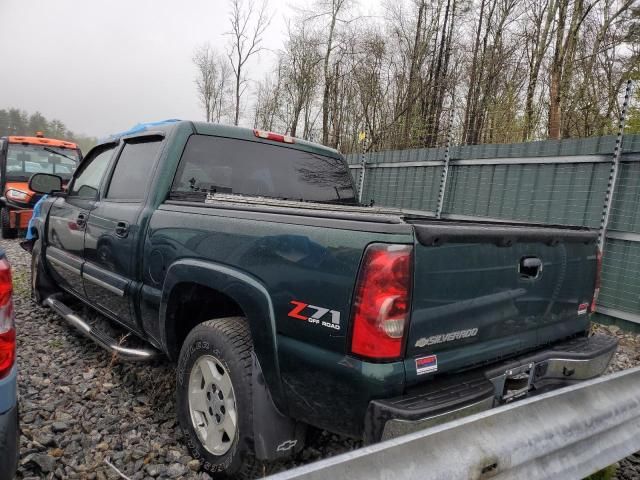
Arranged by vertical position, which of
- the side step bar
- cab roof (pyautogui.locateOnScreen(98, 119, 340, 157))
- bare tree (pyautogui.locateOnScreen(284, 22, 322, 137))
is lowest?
the side step bar

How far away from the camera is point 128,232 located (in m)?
2.76

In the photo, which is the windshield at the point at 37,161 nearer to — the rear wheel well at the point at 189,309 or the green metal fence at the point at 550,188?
the green metal fence at the point at 550,188

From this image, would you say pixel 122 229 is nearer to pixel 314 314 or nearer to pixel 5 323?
pixel 5 323

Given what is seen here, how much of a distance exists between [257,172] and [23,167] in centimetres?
1005

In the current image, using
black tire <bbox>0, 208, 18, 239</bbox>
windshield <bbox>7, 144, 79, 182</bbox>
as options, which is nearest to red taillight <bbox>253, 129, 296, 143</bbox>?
black tire <bbox>0, 208, 18, 239</bbox>

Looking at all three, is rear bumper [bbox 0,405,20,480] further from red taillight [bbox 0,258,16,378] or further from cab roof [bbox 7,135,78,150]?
cab roof [bbox 7,135,78,150]

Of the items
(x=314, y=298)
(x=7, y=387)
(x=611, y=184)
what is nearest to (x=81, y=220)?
(x=7, y=387)

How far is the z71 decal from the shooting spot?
1.60 m

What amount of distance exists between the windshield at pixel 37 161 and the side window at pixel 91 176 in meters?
7.28

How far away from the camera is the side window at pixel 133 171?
115 inches

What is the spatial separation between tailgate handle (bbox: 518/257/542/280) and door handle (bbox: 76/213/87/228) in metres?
3.20

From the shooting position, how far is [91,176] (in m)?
3.80

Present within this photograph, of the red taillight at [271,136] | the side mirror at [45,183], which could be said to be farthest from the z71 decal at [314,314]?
the side mirror at [45,183]

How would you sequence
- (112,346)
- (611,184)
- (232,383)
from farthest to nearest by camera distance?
(611,184) → (112,346) → (232,383)
